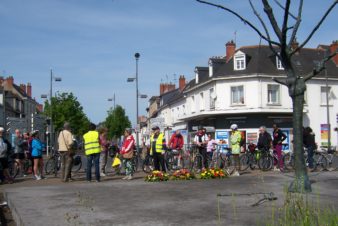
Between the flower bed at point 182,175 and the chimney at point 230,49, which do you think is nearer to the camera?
the flower bed at point 182,175

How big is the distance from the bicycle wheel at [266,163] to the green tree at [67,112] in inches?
1973

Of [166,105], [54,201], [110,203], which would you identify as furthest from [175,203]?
[166,105]

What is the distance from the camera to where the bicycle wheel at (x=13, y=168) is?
16.4m

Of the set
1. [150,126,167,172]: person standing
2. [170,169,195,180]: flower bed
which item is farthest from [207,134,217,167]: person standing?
[170,169,195,180]: flower bed

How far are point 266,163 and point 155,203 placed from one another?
900cm

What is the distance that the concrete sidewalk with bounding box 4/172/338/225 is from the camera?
23.6ft

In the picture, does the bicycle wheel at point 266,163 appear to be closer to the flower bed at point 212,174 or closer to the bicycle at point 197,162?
the bicycle at point 197,162

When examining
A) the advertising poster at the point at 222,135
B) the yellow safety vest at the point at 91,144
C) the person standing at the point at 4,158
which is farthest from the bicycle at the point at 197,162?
the advertising poster at the point at 222,135

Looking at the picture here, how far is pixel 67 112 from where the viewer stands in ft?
217

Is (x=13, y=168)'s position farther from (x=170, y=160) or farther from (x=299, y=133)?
(x=299, y=133)

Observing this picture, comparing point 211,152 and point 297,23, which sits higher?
point 297,23

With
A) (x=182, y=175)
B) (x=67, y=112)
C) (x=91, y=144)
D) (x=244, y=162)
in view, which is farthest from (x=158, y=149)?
(x=67, y=112)

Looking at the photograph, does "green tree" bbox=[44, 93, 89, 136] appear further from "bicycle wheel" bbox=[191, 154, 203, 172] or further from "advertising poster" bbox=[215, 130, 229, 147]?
"bicycle wheel" bbox=[191, 154, 203, 172]

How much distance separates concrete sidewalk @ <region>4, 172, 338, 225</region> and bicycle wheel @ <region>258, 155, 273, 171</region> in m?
4.00
